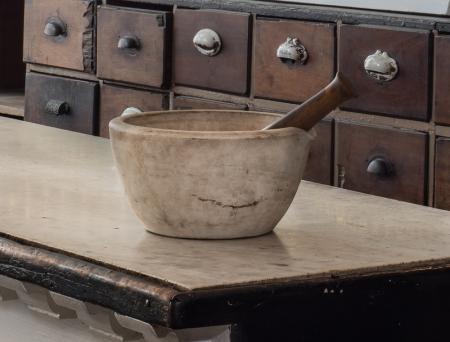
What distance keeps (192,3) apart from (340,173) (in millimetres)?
578

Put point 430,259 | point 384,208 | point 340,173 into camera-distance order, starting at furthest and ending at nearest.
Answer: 1. point 340,173
2. point 384,208
3. point 430,259

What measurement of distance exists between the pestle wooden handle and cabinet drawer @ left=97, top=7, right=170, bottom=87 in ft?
5.43

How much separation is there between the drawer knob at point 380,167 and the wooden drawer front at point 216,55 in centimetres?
41

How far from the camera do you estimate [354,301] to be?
3.45 ft

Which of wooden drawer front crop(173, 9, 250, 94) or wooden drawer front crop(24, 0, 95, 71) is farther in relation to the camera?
wooden drawer front crop(24, 0, 95, 71)

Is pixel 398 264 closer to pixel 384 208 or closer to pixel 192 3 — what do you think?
pixel 384 208

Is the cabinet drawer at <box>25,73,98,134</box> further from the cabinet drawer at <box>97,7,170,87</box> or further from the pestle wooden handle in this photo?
the pestle wooden handle

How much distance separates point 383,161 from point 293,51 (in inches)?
12.9

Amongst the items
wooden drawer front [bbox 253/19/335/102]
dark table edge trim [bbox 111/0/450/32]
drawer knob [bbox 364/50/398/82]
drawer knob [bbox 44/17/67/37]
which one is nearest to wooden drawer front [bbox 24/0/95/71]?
drawer knob [bbox 44/17/67/37]

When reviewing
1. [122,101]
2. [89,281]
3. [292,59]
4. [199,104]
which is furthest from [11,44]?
[89,281]

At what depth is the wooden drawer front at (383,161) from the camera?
237 cm

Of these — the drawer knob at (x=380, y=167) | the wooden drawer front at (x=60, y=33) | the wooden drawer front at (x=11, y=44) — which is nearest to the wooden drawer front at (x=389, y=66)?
the drawer knob at (x=380, y=167)

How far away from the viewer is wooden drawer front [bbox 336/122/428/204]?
7.79 ft

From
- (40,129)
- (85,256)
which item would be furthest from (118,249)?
(40,129)
